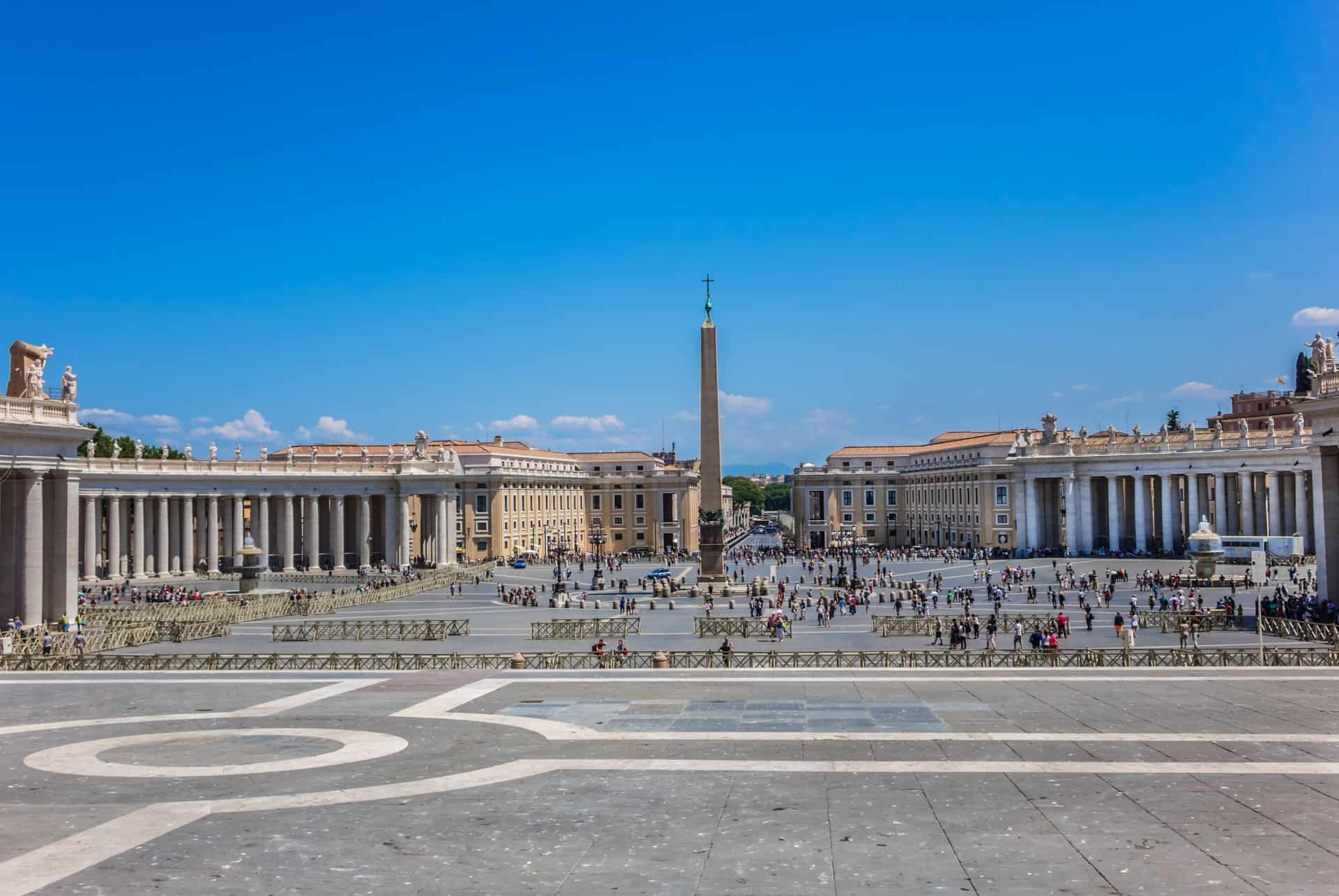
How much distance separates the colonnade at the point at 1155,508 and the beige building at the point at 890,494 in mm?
18883

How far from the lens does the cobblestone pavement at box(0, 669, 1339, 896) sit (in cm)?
1297

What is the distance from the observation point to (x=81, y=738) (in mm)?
21922

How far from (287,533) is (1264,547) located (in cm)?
7554

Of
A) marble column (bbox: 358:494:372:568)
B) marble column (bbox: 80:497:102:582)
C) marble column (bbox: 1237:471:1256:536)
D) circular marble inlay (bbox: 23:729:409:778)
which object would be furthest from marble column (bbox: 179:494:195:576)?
marble column (bbox: 1237:471:1256:536)

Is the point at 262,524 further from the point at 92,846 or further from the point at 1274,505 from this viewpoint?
the point at 1274,505

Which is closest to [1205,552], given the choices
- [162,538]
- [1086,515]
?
[1086,515]

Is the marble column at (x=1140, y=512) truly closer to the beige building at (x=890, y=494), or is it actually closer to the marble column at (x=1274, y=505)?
the marble column at (x=1274, y=505)

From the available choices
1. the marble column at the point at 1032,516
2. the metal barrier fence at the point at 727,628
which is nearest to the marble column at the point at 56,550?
the metal barrier fence at the point at 727,628

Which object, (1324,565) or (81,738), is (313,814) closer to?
(81,738)

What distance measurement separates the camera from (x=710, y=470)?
65875mm

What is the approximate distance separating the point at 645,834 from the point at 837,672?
16306 mm

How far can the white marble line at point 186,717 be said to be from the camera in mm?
23172

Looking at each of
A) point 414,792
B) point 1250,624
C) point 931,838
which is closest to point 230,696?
point 414,792

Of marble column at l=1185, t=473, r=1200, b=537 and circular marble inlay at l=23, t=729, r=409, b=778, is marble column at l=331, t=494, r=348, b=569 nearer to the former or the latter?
marble column at l=1185, t=473, r=1200, b=537
